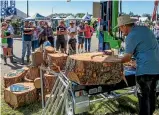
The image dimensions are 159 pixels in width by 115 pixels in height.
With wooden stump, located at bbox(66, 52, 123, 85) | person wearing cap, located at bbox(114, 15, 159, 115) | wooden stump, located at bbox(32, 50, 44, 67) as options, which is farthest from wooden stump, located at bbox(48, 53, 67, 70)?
person wearing cap, located at bbox(114, 15, 159, 115)

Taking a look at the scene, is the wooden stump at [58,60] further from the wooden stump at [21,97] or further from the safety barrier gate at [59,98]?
the safety barrier gate at [59,98]

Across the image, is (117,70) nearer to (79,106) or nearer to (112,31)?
(79,106)

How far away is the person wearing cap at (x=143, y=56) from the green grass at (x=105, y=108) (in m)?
1.48

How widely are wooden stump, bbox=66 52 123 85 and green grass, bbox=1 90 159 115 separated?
1.36 meters

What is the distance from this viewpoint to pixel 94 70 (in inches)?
155

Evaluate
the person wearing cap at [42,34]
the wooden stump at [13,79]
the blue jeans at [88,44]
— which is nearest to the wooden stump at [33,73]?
the wooden stump at [13,79]

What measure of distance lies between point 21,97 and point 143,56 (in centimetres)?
290

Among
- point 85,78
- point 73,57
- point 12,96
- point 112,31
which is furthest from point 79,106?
point 112,31

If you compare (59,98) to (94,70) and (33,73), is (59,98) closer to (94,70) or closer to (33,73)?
(94,70)

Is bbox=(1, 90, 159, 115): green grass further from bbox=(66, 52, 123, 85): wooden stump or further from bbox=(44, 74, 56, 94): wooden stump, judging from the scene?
bbox=(66, 52, 123, 85): wooden stump

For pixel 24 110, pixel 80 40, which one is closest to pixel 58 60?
pixel 24 110

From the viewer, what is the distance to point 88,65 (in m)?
3.92

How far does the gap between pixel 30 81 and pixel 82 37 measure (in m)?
8.38

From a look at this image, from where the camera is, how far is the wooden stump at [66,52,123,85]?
392cm
